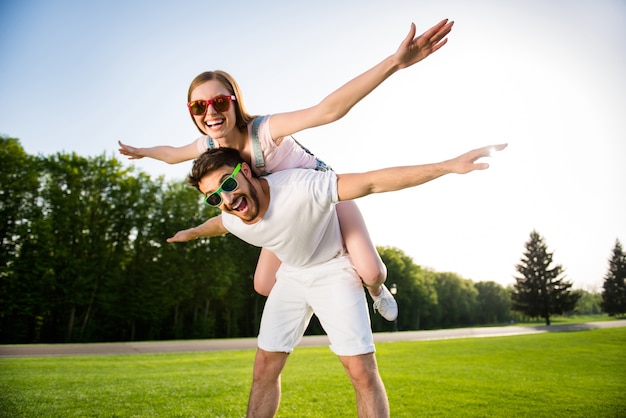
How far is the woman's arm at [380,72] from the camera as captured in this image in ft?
7.52

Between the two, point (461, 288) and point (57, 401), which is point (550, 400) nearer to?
point (57, 401)

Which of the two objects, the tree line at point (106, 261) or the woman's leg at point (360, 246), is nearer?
the woman's leg at point (360, 246)

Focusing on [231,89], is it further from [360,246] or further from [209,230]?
[360,246]

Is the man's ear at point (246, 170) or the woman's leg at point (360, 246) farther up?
the man's ear at point (246, 170)

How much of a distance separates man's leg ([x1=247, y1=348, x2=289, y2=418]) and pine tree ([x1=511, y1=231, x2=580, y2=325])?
59.9 meters

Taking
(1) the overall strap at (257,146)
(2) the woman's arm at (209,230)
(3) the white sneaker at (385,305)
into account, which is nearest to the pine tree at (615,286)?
(3) the white sneaker at (385,305)

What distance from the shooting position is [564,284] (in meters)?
55.8

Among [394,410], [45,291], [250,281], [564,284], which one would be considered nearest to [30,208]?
[45,291]

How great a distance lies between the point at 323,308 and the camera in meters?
3.09

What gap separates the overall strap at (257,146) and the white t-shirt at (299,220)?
A: 15 centimetres

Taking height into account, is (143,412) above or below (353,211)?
below

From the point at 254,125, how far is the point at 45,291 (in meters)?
29.5

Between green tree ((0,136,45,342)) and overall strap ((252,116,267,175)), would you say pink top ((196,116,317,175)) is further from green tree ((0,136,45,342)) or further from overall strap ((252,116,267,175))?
green tree ((0,136,45,342))

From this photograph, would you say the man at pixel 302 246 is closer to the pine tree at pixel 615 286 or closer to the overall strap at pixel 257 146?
the overall strap at pixel 257 146
